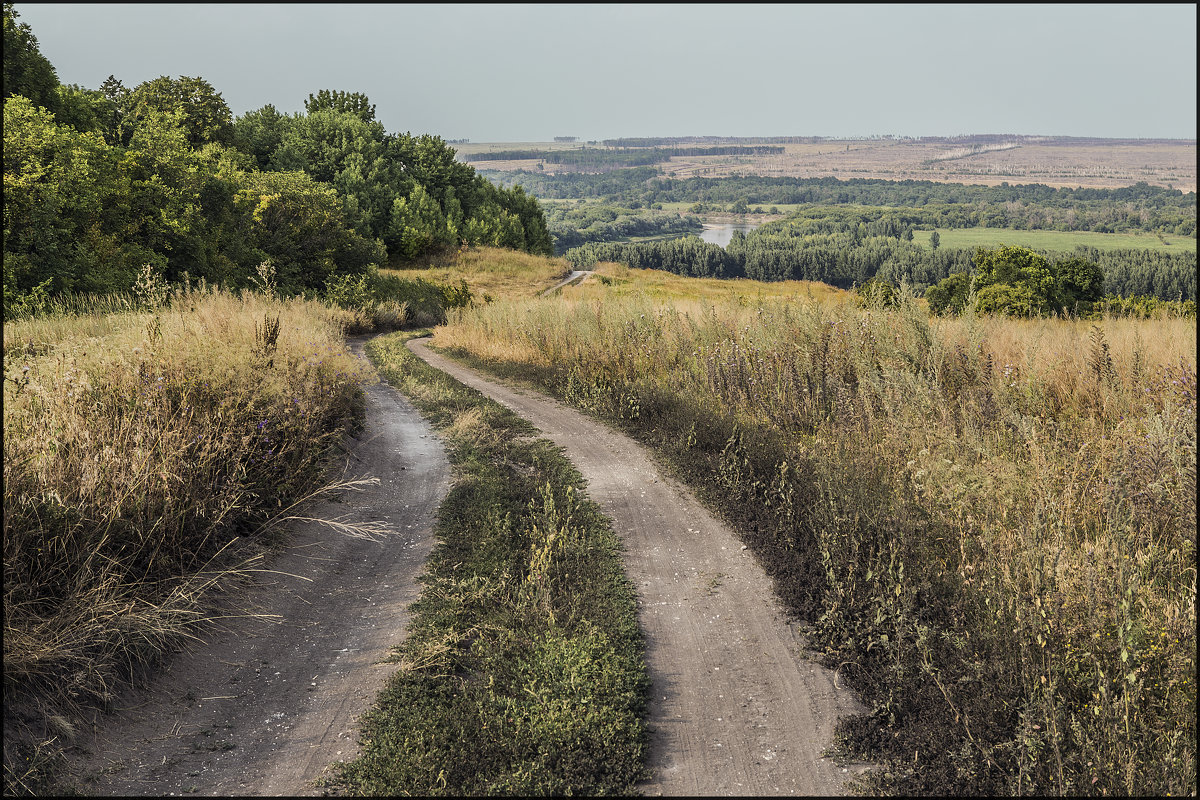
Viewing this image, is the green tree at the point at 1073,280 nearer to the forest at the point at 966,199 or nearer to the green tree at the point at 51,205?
the forest at the point at 966,199

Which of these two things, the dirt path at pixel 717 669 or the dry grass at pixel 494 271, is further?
the dry grass at pixel 494 271

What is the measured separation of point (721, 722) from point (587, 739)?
70 cm

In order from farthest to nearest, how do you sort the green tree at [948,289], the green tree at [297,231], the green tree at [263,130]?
the green tree at [263,130] < the green tree at [297,231] < the green tree at [948,289]

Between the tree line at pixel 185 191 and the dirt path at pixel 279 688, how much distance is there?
11125 millimetres

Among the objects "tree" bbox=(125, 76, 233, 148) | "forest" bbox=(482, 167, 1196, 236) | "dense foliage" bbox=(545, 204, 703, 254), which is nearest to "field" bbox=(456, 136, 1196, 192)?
"forest" bbox=(482, 167, 1196, 236)

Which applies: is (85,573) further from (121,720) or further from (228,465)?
(228,465)

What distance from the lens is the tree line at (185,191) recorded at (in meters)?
13.2

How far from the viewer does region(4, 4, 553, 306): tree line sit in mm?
13250

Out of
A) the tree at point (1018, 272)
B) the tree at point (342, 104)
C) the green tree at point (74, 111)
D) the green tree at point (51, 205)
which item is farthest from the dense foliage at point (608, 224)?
the green tree at point (51, 205)

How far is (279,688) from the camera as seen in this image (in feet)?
12.6

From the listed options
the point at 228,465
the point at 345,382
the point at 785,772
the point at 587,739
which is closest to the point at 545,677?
the point at 587,739

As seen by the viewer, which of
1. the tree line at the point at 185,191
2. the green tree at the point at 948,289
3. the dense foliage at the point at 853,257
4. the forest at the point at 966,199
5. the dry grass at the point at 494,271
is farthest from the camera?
the dry grass at the point at 494,271

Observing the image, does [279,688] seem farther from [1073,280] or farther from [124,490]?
[1073,280]

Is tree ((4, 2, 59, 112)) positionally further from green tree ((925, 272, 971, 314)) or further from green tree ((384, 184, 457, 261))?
green tree ((384, 184, 457, 261))
